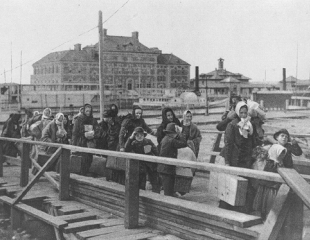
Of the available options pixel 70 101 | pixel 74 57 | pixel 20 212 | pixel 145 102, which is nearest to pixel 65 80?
pixel 74 57

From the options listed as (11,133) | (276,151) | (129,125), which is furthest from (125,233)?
(11,133)

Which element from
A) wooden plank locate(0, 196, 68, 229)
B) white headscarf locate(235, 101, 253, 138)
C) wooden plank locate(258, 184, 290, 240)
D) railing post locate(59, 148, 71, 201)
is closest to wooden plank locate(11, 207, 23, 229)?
wooden plank locate(0, 196, 68, 229)

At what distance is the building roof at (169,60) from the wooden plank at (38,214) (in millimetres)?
82771

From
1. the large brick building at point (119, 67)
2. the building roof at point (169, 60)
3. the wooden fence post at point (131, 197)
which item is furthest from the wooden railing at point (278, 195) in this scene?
the building roof at point (169, 60)

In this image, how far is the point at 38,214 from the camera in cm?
685

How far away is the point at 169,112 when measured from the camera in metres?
7.69

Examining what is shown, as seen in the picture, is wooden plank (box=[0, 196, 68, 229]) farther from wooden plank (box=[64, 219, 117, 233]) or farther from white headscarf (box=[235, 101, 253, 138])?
white headscarf (box=[235, 101, 253, 138])

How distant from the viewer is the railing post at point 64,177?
7559 mm

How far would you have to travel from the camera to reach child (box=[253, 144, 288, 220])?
5.60 meters

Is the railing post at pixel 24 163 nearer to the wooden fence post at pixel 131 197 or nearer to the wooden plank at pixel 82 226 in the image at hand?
the wooden plank at pixel 82 226

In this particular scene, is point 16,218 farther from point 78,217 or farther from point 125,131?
point 125,131

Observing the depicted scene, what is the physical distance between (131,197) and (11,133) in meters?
7.05

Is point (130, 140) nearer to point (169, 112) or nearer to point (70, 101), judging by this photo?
point (169, 112)

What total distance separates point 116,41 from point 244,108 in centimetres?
7852
